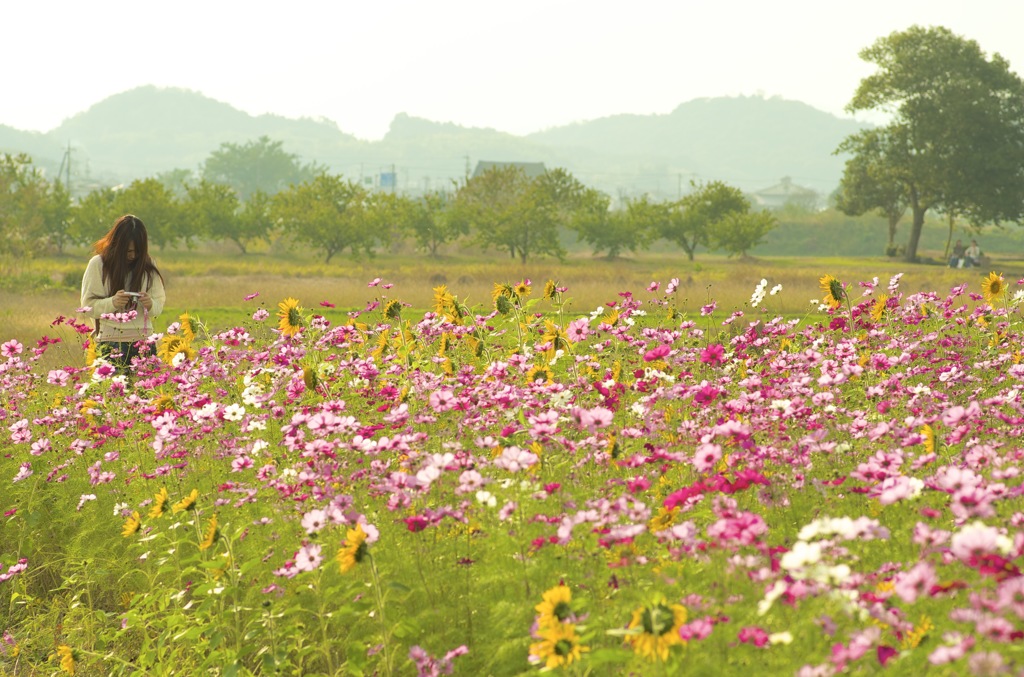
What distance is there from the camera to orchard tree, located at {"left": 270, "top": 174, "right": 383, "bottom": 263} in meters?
53.8

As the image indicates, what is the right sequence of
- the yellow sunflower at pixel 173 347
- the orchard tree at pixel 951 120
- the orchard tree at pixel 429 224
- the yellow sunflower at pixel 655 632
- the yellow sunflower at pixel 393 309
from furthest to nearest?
the orchard tree at pixel 429 224
the orchard tree at pixel 951 120
the yellow sunflower at pixel 173 347
the yellow sunflower at pixel 393 309
the yellow sunflower at pixel 655 632

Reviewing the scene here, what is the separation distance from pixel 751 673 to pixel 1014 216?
181ft

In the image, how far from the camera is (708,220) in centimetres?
5919

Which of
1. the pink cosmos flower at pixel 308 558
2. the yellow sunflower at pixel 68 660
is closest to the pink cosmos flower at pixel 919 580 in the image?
the pink cosmos flower at pixel 308 558

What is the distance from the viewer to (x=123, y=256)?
341 inches

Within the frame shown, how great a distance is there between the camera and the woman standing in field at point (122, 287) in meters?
8.62

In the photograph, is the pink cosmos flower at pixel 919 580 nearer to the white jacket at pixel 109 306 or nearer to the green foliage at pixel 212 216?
the white jacket at pixel 109 306

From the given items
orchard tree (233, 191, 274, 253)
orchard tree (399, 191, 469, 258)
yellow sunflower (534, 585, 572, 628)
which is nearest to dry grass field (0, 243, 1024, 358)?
orchard tree (399, 191, 469, 258)

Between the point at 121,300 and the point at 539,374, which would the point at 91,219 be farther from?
the point at 539,374

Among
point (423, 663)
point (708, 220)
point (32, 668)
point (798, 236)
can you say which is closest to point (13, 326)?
point (32, 668)

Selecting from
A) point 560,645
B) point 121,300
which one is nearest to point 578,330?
point 560,645

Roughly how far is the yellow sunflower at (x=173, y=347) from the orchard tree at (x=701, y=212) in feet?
174

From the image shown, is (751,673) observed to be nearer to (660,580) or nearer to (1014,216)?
(660,580)

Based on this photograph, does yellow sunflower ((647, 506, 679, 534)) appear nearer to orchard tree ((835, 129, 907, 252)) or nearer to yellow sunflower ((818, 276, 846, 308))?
yellow sunflower ((818, 276, 846, 308))
